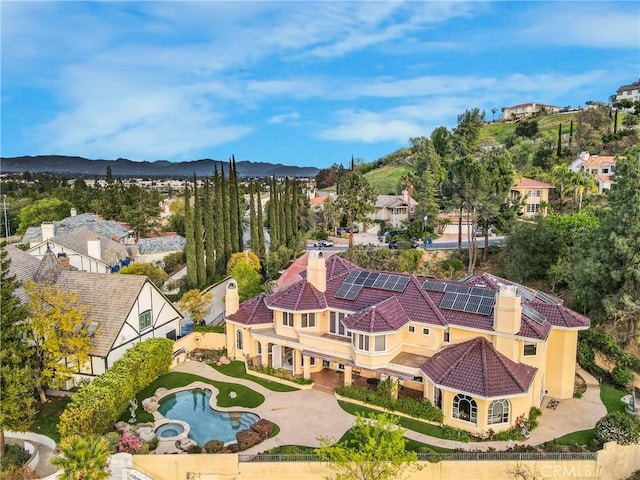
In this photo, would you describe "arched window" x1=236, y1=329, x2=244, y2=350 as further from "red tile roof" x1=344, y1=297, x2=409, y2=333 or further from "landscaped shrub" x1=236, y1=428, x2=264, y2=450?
"landscaped shrub" x1=236, y1=428, x2=264, y2=450

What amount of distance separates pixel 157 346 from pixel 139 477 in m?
10.3

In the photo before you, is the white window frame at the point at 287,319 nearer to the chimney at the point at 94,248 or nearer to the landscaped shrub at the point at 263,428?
the landscaped shrub at the point at 263,428

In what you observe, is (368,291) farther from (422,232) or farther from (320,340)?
(422,232)

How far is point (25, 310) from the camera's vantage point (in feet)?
81.2

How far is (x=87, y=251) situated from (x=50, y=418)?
29.0 m

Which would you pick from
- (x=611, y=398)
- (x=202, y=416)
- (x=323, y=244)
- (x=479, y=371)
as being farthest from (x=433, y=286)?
(x=323, y=244)

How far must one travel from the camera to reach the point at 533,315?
87.1ft

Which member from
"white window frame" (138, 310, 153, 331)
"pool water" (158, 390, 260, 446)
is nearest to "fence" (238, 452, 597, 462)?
"pool water" (158, 390, 260, 446)

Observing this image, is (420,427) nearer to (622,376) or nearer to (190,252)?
(622,376)

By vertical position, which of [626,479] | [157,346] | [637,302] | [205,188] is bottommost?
[626,479]

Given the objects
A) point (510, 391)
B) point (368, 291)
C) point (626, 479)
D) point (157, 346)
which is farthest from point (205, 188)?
point (626, 479)

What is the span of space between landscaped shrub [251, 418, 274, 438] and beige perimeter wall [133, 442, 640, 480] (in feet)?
9.31

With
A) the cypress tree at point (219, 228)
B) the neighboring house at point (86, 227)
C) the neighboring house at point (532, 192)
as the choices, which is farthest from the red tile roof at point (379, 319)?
the neighboring house at point (86, 227)

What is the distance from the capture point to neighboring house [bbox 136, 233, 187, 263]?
60.7m
